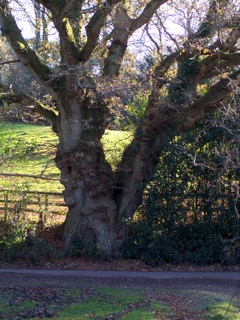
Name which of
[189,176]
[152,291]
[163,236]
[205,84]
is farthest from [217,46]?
[152,291]

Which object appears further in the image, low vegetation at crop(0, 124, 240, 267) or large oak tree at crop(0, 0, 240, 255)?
low vegetation at crop(0, 124, 240, 267)

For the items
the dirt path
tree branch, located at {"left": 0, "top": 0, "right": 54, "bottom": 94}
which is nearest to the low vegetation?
the dirt path

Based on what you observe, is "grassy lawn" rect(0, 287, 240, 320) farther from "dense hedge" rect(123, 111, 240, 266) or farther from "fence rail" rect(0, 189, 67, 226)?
"fence rail" rect(0, 189, 67, 226)

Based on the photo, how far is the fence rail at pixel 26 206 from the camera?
598 inches

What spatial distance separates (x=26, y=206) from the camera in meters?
15.4

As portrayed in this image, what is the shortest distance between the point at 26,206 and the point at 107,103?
3869 millimetres

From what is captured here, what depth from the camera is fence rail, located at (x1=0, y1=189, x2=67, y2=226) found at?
49.9ft

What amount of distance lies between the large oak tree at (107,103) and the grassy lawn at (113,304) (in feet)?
12.2

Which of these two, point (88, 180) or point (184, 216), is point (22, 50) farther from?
point (184, 216)

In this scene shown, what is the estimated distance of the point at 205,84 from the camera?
16.2 meters

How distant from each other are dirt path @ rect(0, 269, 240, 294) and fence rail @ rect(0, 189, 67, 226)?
6.50 feet

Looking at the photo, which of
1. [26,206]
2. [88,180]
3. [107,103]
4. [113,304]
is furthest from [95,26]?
[113,304]

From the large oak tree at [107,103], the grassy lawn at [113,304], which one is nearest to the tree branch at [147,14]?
the large oak tree at [107,103]

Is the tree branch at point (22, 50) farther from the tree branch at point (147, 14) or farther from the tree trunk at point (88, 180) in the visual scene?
the tree branch at point (147, 14)
